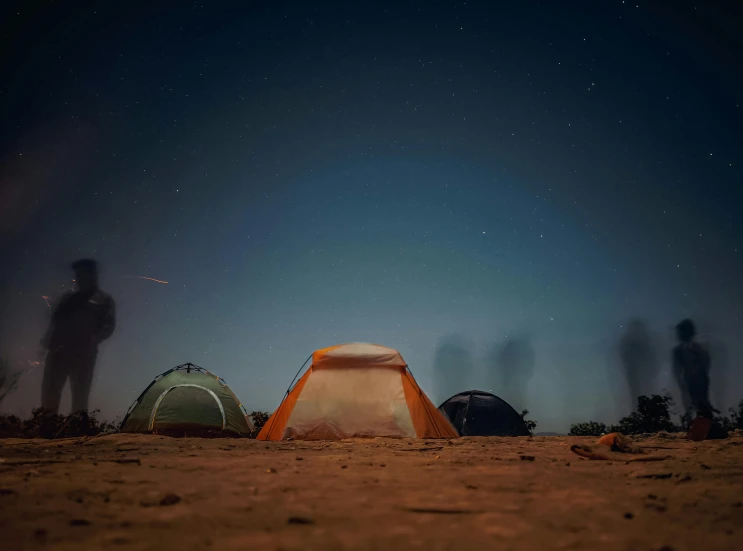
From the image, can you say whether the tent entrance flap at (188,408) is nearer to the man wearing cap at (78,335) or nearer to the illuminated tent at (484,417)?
the illuminated tent at (484,417)

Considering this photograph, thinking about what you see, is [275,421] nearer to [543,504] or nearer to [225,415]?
[225,415]

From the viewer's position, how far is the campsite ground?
1.98 metres

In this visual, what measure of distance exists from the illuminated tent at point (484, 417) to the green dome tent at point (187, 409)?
7649 mm

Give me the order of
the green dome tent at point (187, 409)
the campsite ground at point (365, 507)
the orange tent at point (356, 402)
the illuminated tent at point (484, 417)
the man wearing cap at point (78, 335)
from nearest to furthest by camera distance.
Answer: the campsite ground at point (365, 507), the orange tent at point (356, 402), the green dome tent at point (187, 409), the illuminated tent at point (484, 417), the man wearing cap at point (78, 335)

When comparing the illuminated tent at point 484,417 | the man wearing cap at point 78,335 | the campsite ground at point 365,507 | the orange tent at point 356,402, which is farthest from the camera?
the man wearing cap at point 78,335

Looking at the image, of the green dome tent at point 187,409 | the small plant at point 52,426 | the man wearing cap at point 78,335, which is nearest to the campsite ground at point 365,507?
the green dome tent at point 187,409

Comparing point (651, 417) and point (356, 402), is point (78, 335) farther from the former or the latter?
point (651, 417)

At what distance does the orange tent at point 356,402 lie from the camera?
9695 millimetres

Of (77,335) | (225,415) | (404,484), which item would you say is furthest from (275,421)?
(77,335)

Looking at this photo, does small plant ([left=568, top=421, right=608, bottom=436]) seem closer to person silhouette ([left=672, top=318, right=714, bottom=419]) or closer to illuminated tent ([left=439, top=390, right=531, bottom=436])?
illuminated tent ([left=439, top=390, right=531, bottom=436])

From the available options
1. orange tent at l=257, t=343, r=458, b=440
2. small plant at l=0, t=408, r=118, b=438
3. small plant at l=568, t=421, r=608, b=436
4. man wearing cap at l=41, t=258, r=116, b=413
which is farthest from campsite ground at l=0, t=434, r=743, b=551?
man wearing cap at l=41, t=258, r=116, b=413

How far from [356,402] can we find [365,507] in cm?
763

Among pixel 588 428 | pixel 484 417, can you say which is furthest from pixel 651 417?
pixel 484 417

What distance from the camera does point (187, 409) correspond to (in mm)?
11867
